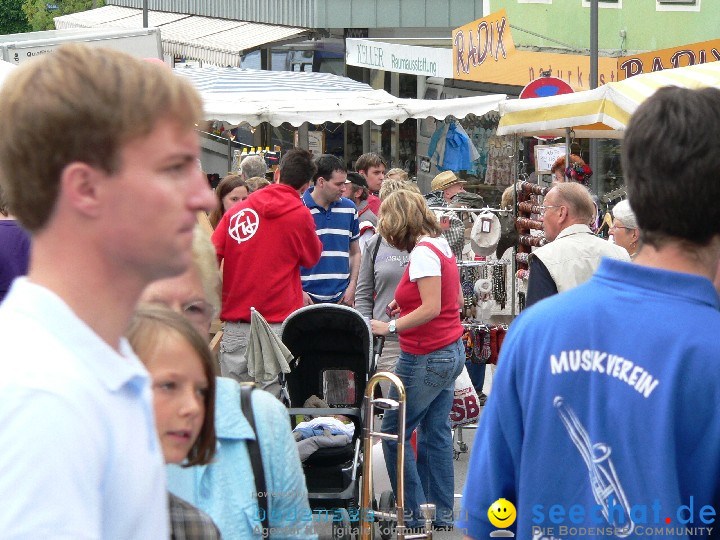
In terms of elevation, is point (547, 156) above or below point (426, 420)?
above

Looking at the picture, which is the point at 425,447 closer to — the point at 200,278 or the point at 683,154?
the point at 200,278

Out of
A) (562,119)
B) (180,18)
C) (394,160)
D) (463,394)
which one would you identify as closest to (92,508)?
(463,394)

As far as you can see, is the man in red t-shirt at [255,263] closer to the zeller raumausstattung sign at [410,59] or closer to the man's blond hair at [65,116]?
the man's blond hair at [65,116]

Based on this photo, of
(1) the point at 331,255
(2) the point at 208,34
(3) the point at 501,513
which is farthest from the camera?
(2) the point at 208,34

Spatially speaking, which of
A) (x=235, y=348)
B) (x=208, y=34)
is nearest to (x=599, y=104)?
(x=235, y=348)

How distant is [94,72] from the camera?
1361 millimetres

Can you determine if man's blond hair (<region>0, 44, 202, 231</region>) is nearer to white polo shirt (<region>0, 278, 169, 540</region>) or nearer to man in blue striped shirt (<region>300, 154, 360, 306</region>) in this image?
white polo shirt (<region>0, 278, 169, 540</region>)

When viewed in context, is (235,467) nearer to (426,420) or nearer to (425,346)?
(425,346)

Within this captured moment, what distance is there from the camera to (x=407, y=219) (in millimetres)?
7117

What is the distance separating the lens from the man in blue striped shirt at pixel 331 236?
9344 millimetres

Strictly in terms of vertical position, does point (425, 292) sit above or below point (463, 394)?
above

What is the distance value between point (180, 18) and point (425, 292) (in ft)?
100

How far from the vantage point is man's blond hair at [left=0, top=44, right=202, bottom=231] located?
1.34m

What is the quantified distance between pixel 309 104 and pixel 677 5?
7.13 m
